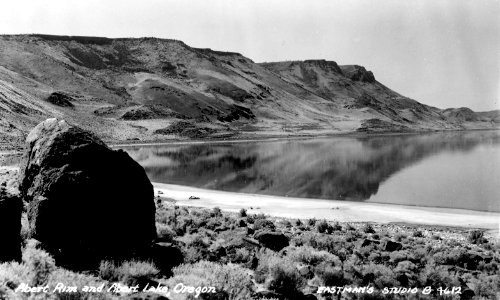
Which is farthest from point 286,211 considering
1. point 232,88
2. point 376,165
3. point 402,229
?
point 232,88

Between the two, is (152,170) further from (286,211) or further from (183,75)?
(183,75)

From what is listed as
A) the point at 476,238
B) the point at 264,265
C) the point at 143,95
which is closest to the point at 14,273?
the point at 264,265

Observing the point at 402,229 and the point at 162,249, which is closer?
the point at 162,249

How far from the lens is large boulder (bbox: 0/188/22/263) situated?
21.1 feet

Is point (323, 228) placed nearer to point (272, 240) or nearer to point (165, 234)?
point (272, 240)

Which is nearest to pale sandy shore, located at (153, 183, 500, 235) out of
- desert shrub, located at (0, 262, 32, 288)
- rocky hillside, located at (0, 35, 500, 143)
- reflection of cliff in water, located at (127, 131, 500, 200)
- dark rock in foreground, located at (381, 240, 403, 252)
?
reflection of cliff in water, located at (127, 131, 500, 200)

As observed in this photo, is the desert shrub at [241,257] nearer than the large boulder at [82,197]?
No

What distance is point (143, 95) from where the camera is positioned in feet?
440

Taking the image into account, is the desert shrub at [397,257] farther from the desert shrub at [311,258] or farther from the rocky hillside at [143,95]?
the rocky hillside at [143,95]

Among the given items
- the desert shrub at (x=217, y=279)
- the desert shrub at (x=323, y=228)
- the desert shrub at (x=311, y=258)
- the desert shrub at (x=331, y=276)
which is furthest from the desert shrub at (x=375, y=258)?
the desert shrub at (x=323, y=228)

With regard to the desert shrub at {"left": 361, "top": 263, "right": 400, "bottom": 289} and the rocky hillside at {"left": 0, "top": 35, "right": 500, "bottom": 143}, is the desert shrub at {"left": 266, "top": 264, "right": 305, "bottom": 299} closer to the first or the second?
the desert shrub at {"left": 361, "top": 263, "right": 400, "bottom": 289}

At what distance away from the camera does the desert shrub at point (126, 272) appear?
6.85 metres

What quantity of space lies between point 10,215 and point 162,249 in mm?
2931

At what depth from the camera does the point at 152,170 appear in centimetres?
4381
